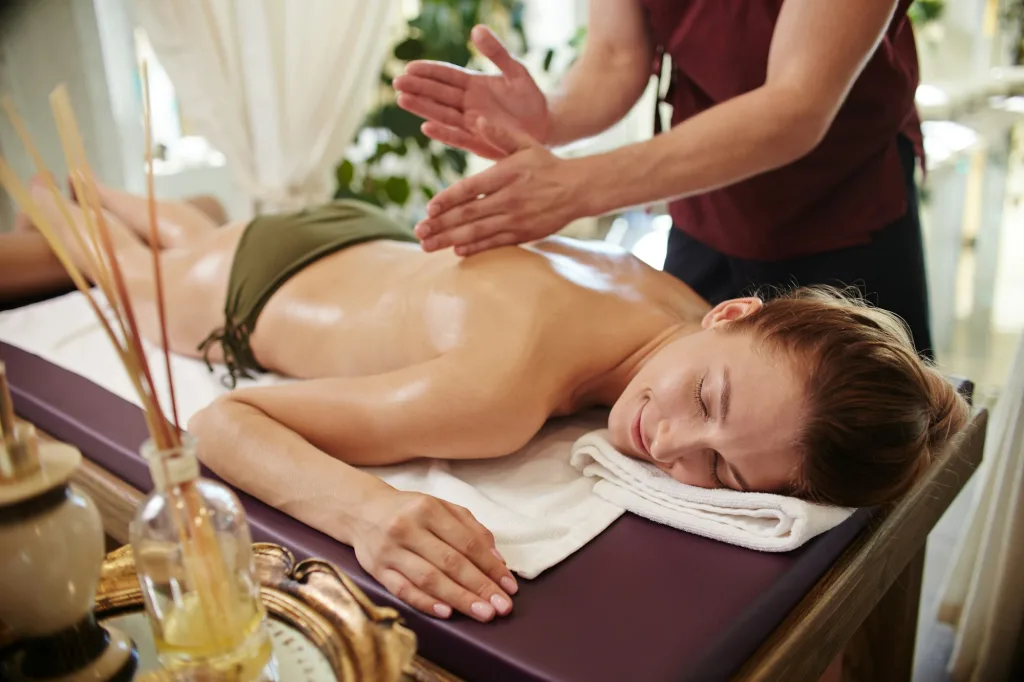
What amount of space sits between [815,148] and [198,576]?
132 cm

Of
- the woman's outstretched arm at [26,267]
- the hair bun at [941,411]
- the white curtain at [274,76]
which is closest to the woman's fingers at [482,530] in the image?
the hair bun at [941,411]

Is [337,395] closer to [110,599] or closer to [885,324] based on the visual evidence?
[110,599]

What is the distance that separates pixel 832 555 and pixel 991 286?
12.2 feet

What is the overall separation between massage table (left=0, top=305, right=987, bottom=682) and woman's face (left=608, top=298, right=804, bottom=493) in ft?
0.35

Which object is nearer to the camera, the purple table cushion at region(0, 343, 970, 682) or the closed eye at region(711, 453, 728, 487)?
the purple table cushion at region(0, 343, 970, 682)

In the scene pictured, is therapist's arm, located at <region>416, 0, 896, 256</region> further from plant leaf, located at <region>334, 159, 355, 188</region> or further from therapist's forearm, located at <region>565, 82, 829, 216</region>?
plant leaf, located at <region>334, 159, 355, 188</region>

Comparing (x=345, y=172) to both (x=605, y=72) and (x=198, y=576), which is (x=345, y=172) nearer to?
(x=605, y=72)

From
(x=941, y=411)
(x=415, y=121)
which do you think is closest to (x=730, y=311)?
(x=941, y=411)

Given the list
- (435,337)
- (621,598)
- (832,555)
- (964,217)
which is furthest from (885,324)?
(964,217)

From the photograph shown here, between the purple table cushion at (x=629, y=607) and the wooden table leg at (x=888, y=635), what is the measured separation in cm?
39

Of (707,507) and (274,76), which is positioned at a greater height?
(274,76)

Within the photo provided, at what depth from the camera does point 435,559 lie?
99cm

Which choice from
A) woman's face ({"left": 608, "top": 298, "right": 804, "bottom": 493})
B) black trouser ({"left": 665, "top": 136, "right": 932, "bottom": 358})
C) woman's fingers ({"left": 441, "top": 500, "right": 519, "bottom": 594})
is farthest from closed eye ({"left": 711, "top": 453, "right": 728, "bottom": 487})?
black trouser ({"left": 665, "top": 136, "right": 932, "bottom": 358})

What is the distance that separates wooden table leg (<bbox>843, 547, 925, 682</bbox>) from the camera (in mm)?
1462
